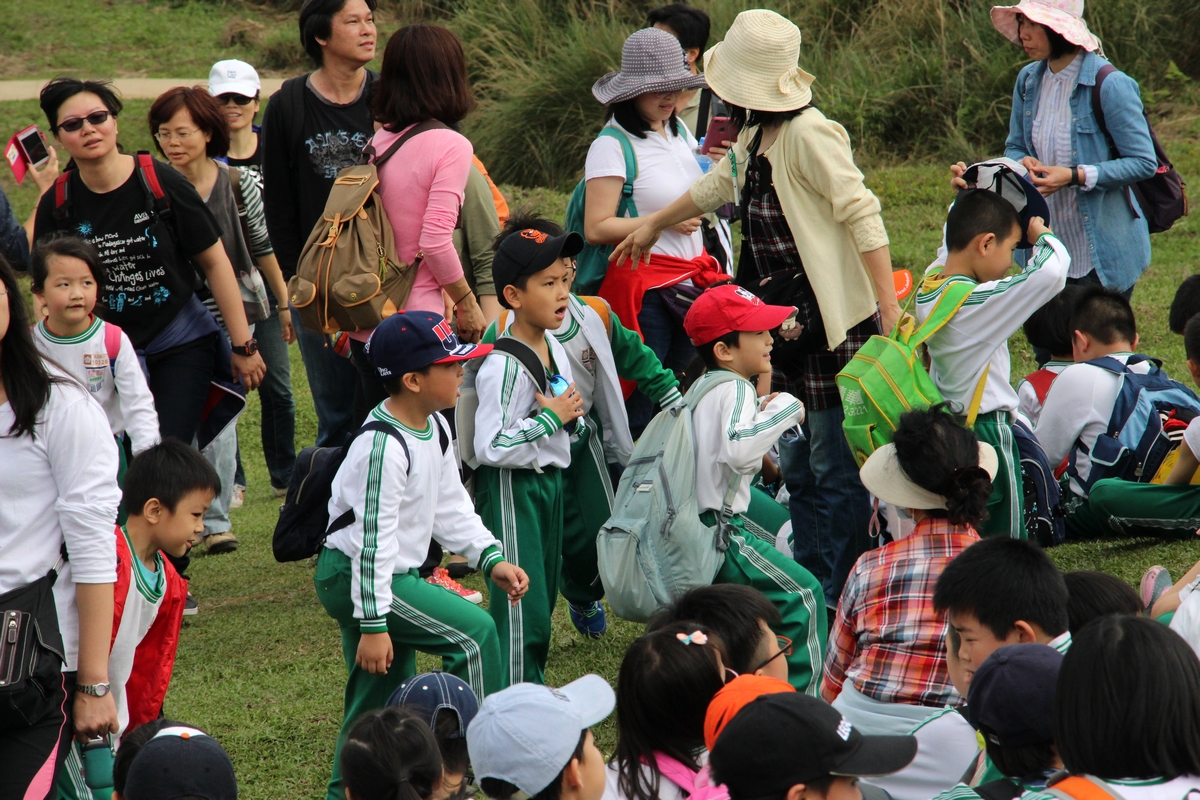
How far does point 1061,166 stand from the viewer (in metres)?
5.89

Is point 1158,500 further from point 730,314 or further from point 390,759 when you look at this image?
point 390,759

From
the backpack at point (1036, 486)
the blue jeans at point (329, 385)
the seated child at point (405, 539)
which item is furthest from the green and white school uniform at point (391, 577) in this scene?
the backpack at point (1036, 486)

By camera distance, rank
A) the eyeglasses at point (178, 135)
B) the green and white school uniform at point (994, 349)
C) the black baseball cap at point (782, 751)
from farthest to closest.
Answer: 1. the eyeglasses at point (178, 135)
2. the green and white school uniform at point (994, 349)
3. the black baseball cap at point (782, 751)

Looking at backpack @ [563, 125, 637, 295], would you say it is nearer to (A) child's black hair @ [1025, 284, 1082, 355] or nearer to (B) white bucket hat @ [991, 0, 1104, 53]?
(A) child's black hair @ [1025, 284, 1082, 355]

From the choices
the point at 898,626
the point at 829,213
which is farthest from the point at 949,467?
the point at 829,213

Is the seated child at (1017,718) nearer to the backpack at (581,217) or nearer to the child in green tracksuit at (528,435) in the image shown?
the child in green tracksuit at (528,435)

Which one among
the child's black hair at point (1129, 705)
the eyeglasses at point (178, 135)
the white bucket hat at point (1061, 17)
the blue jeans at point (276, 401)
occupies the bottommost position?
the blue jeans at point (276, 401)

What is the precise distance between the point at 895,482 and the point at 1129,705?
160 centimetres

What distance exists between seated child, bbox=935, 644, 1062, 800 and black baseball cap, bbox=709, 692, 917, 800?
0.84 feet

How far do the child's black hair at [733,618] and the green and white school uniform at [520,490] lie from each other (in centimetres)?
115

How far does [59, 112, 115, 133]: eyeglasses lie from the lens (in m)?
4.94

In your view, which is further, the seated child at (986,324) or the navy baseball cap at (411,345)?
the seated child at (986,324)

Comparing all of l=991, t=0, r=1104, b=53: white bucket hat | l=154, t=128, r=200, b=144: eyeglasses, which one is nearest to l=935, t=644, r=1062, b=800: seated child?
l=991, t=0, r=1104, b=53: white bucket hat

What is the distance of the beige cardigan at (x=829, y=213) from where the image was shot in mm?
4426
